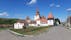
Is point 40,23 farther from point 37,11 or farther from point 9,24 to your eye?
point 9,24

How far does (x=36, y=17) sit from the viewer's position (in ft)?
384

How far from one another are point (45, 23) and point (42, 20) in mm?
3862

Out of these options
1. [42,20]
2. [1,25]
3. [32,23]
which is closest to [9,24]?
[1,25]

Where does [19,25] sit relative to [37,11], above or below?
below

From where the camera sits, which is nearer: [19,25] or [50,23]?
[19,25]

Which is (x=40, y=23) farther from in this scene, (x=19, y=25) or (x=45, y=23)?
(x=19, y=25)

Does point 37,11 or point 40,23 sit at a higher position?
point 37,11

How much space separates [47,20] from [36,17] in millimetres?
9403

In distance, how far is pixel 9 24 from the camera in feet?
351

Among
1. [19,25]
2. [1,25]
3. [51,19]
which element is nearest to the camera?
[19,25]

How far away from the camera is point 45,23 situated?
4144 inches

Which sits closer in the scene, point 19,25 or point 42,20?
point 19,25

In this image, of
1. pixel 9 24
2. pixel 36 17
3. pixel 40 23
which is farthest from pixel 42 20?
pixel 9 24

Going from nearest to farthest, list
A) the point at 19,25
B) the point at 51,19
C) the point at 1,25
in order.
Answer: the point at 19,25 → the point at 1,25 → the point at 51,19
